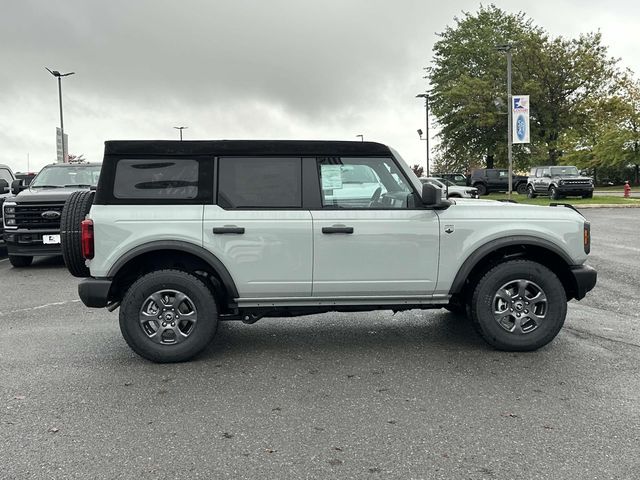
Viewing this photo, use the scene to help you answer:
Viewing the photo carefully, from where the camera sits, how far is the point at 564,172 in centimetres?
3009

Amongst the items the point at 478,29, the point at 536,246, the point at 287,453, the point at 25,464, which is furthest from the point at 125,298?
the point at 478,29

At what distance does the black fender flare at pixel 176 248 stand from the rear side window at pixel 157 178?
40cm

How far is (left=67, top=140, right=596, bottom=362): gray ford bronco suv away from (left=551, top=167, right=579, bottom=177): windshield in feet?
89.0

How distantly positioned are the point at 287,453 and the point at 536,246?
9.49ft

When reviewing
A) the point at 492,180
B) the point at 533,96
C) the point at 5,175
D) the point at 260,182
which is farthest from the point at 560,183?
the point at 260,182

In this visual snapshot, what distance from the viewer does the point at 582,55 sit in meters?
39.1

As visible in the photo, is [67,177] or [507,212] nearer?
[507,212]

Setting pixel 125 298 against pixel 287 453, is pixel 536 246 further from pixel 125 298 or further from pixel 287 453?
pixel 125 298

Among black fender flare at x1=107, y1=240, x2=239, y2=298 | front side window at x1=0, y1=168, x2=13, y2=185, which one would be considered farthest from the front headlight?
black fender flare at x1=107, y1=240, x2=239, y2=298

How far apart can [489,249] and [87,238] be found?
322 cm

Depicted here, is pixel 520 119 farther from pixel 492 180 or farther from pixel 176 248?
pixel 176 248

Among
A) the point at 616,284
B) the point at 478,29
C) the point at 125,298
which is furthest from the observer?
the point at 478,29

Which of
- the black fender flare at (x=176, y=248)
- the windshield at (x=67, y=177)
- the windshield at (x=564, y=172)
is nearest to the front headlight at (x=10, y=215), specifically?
the windshield at (x=67, y=177)

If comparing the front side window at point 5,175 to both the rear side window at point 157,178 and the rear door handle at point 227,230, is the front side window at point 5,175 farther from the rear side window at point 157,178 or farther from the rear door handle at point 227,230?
the rear door handle at point 227,230
